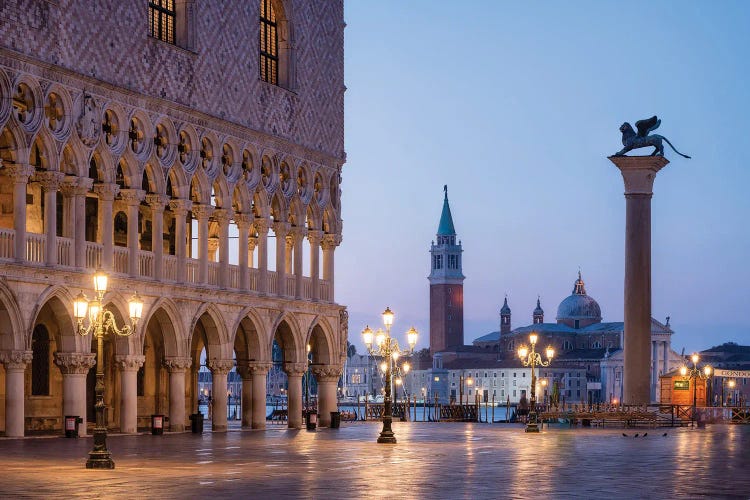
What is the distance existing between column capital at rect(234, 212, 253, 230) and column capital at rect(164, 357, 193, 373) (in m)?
4.91

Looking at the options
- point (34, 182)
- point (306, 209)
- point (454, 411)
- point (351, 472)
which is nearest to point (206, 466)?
point (351, 472)

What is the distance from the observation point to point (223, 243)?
145 ft

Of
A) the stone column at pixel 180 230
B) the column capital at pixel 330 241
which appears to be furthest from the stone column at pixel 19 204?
the column capital at pixel 330 241

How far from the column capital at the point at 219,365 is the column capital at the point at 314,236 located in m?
6.10

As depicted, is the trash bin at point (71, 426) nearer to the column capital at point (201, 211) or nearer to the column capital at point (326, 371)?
the column capital at point (201, 211)

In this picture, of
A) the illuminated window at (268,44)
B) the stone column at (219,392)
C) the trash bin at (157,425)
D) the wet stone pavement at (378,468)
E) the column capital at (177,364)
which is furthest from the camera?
the illuminated window at (268,44)

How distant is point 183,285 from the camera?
4172 centimetres

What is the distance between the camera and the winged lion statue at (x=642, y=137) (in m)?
51.3

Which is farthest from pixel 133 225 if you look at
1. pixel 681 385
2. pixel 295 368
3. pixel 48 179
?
pixel 681 385

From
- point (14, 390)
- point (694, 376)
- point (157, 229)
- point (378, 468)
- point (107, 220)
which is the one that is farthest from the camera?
point (694, 376)

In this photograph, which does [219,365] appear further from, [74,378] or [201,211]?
[74,378]

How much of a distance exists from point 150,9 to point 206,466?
63.3 ft

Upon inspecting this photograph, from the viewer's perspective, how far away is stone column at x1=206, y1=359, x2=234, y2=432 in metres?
43.9

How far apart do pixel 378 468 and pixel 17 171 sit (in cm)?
1440
